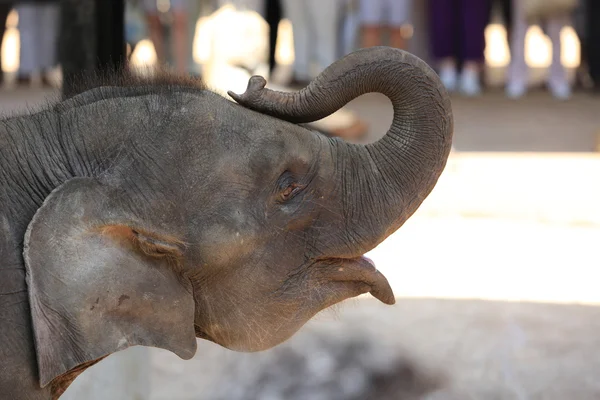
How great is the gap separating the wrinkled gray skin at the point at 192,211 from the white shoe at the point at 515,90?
26.5ft

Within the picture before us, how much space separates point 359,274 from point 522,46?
26.7ft

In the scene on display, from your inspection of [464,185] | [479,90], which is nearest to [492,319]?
[464,185]

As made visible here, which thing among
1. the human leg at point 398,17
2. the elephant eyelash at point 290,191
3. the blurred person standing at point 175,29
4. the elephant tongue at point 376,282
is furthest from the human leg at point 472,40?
the elephant eyelash at point 290,191

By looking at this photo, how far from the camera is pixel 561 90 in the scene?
34.2 ft

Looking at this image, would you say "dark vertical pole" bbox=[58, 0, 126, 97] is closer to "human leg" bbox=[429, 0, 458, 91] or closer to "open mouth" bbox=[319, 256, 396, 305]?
"open mouth" bbox=[319, 256, 396, 305]

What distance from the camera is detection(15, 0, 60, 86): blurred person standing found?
1220 centimetres

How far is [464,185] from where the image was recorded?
7.61 meters

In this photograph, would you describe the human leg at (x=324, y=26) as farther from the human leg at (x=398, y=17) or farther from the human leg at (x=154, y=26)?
the human leg at (x=154, y=26)

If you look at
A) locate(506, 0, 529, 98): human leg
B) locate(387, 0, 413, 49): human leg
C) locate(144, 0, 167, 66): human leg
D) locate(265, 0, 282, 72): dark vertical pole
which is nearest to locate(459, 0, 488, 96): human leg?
locate(506, 0, 529, 98): human leg

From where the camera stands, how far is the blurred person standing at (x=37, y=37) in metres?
12.2

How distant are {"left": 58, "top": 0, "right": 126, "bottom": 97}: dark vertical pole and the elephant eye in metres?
1.59

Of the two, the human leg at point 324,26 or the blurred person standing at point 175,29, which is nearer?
the human leg at point 324,26

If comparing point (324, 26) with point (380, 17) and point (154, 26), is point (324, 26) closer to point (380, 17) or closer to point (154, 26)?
point (380, 17)

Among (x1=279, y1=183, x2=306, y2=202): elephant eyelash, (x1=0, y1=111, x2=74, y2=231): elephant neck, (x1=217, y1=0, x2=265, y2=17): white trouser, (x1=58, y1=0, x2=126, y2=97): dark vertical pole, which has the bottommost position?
(x1=217, y1=0, x2=265, y2=17): white trouser
